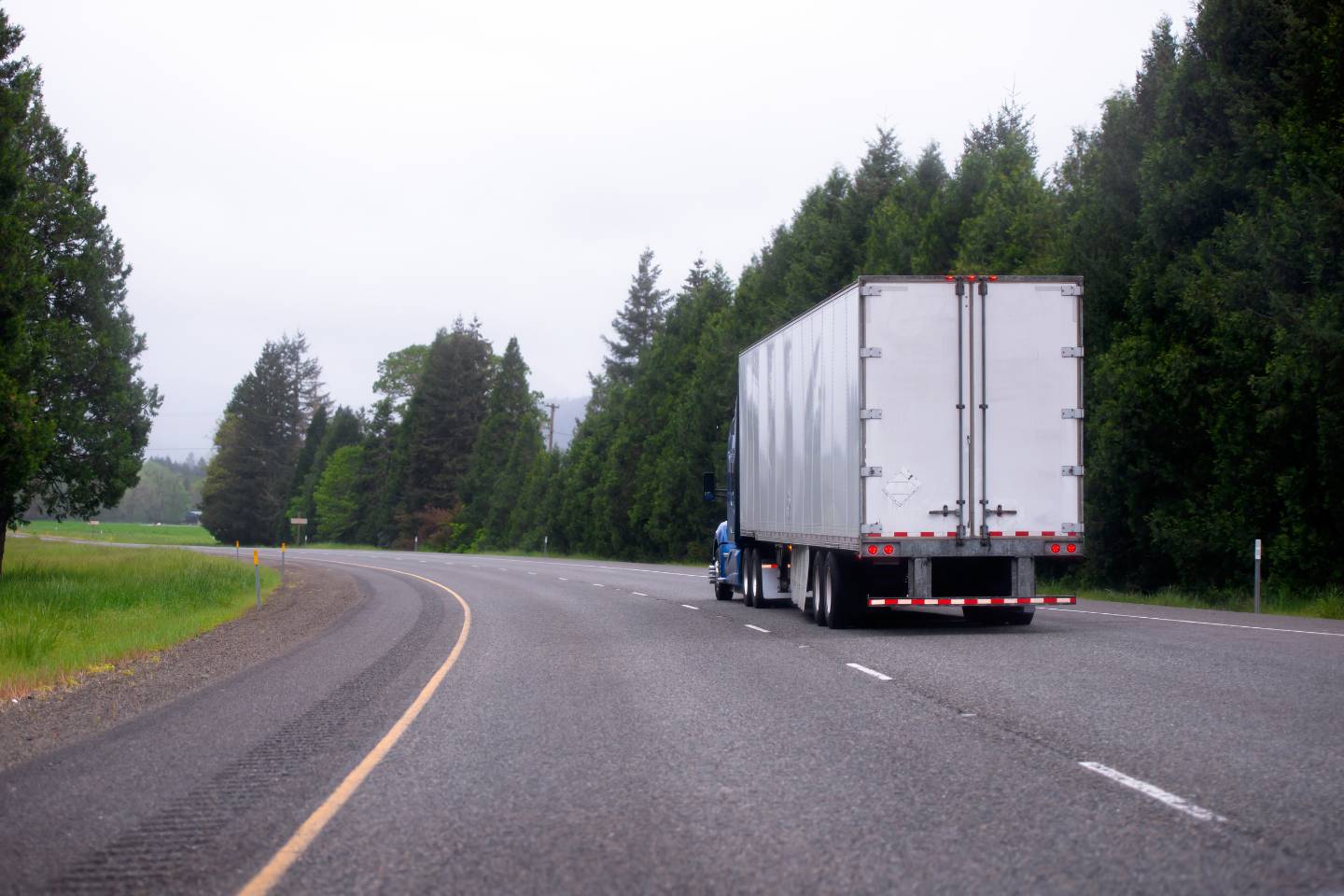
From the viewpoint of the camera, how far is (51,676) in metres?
14.6

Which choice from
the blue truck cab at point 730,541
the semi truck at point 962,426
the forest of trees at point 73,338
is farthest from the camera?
the forest of trees at point 73,338

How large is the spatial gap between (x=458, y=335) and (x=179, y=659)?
306 ft

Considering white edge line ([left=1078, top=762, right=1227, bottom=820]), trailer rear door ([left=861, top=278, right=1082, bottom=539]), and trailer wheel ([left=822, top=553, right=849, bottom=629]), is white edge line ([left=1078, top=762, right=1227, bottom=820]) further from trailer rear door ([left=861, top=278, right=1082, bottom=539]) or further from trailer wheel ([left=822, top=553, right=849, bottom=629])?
trailer wheel ([left=822, top=553, right=849, bottom=629])

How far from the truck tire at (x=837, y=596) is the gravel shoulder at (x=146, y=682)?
7.41 metres

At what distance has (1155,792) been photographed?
693 cm

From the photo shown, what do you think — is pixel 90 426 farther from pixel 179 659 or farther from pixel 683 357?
pixel 683 357

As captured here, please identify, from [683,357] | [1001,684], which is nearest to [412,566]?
[683,357]

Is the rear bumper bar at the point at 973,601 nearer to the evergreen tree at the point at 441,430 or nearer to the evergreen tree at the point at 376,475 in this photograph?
the evergreen tree at the point at 441,430

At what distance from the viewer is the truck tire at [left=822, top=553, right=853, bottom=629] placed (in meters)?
18.2

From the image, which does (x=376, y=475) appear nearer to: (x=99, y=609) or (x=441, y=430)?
(x=441, y=430)

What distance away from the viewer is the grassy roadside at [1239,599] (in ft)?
70.8

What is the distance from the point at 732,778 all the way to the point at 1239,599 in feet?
66.8

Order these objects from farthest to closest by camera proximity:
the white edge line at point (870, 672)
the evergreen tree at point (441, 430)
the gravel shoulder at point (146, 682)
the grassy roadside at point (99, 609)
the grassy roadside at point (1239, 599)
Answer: the evergreen tree at point (441, 430)
the grassy roadside at point (1239, 599)
the grassy roadside at point (99, 609)
the white edge line at point (870, 672)
the gravel shoulder at point (146, 682)

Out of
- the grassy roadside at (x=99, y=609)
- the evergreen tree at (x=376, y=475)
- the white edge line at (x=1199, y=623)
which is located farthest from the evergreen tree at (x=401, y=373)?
the white edge line at (x=1199, y=623)
